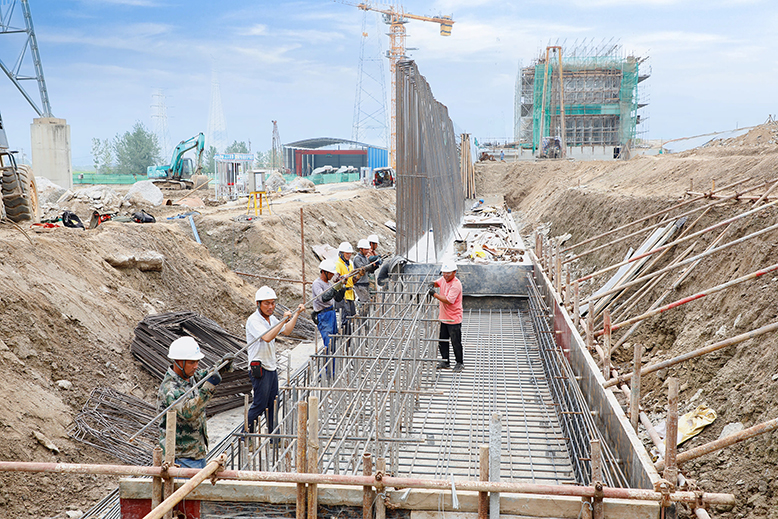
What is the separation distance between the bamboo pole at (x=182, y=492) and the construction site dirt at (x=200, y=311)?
117 inches

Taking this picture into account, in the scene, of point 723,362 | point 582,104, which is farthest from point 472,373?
point 582,104

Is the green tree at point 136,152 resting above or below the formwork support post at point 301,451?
above

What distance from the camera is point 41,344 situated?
25.9 ft

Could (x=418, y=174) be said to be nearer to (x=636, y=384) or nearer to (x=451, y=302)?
(x=451, y=302)

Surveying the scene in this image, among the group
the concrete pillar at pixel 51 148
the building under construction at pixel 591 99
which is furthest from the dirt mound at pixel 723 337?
the building under construction at pixel 591 99

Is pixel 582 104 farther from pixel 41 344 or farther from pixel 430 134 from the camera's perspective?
pixel 41 344

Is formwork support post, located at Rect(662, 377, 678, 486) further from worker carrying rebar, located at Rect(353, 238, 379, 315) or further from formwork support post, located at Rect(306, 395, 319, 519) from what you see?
worker carrying rebar, located at Rect(353, 238, 379, 315)

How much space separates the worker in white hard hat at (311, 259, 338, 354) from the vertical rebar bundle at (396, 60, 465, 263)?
11.6 ft

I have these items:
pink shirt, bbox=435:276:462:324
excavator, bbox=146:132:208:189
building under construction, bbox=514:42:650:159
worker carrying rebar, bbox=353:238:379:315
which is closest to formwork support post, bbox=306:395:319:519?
pink shirt, bbox=435:276:462:324

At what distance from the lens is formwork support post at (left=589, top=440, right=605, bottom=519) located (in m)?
3.53

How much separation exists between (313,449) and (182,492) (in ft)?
2.59

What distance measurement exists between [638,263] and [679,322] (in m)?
1.91

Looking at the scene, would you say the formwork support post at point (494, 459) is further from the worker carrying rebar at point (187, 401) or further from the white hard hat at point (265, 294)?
the white hard hat at point (265, 294)

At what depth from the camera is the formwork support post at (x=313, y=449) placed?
12.3 feet
